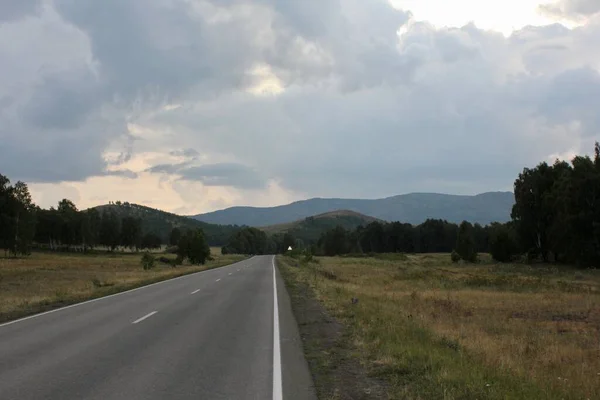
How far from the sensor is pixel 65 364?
8.90m

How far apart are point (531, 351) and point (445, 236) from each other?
164 meters

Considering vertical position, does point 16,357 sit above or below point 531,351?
above

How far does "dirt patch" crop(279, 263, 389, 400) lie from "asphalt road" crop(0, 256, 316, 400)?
277mm

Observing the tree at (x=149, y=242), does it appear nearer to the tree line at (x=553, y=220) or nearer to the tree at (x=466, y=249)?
the tree line at (x=553, y=220)

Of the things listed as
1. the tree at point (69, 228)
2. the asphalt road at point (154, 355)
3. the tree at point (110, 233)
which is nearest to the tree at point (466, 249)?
the asphalt road at point (154, 355)

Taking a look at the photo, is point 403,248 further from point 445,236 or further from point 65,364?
point 65,364

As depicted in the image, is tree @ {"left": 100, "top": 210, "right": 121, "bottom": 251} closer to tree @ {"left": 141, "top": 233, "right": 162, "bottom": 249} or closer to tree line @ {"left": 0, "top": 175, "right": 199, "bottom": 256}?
tree line @ {"left": 0, "top": 175, "right": 199, "bottom": 256}

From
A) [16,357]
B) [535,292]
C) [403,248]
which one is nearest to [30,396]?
[16,357]

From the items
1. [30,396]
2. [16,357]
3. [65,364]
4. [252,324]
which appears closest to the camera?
[30,396]

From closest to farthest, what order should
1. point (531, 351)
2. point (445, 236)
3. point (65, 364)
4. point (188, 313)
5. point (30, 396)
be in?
point (30, 396), point (65, 364), point (531, 351), point (188, 313), point (445, 236)

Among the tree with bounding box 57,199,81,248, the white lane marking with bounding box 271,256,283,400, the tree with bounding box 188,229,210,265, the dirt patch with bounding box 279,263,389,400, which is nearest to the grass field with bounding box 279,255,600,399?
the dirt patch with bounding box 279,263,389,400

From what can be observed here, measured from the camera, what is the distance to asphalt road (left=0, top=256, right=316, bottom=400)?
23.9ft

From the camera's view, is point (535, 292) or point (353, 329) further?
point (535, 292)

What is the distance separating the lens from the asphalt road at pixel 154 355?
23.9 ft
